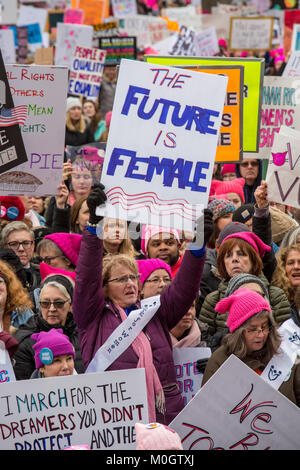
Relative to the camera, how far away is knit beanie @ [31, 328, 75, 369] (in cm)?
480

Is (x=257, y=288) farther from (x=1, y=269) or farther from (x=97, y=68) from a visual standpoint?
(x=97, y=68)

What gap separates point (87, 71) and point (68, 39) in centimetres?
197

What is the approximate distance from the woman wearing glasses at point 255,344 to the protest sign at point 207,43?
1083 cm

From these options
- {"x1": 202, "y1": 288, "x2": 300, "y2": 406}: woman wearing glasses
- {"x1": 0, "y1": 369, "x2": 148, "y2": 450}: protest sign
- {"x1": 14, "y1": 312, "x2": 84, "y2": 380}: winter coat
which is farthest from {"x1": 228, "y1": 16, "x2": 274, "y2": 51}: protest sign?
{"x1": 0, "y1": 369, "x2": 148, "y2": 450}: protest sign

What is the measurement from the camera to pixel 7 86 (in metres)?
6.00

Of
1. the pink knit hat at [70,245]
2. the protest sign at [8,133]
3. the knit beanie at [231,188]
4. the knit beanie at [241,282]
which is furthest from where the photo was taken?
the knit beanie at [231,188]

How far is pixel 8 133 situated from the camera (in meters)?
5.94

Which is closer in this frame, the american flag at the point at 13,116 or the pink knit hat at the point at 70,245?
the american flag at the point at 13,116

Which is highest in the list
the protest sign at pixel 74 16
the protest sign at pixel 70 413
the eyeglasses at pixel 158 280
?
the protest sign at pixel 74 16

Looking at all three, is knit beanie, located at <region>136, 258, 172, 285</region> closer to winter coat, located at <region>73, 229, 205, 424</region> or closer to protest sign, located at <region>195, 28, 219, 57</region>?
winter coat, located at <region>73, 229, 205, 424</region>

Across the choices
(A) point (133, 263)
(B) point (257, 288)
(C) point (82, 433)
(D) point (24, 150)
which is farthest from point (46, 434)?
(D) point (24, 150)

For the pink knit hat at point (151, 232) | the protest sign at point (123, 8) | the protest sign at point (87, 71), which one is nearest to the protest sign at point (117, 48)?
the protest sign at point (87, 71)

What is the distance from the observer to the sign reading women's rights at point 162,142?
5215 millimetres

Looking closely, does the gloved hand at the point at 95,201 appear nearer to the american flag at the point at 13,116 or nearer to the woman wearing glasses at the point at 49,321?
the woman wearing glasses at the point at 49,321
